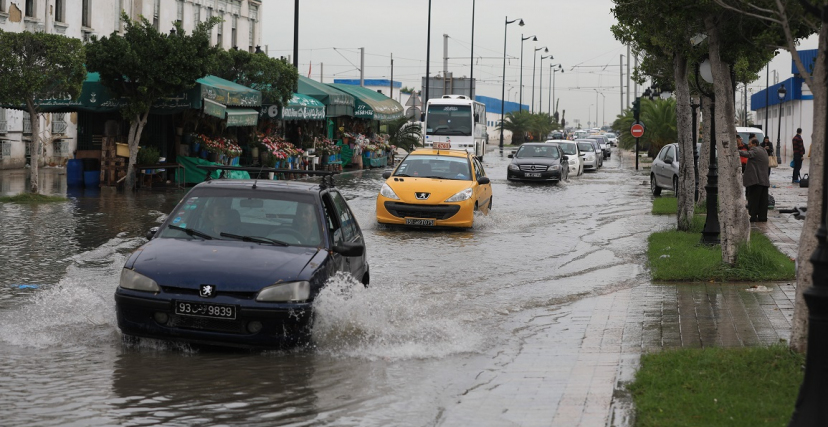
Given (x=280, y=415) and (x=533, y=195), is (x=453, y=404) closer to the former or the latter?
(x=280, y=415)

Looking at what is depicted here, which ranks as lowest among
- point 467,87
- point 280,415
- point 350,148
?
point 280,415

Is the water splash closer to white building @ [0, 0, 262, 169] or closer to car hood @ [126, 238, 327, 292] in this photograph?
car hood @ [126, 238, 327, 292]

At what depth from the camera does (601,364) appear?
785 centimetres

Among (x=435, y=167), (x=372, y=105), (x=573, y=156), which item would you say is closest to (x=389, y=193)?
(x=435, y=167)

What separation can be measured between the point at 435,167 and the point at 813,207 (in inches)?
519

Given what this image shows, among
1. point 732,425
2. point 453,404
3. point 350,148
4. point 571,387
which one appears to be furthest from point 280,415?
point 350,148

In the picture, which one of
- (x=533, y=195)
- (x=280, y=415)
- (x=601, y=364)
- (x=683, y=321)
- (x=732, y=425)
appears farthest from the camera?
(x=533, y=195)

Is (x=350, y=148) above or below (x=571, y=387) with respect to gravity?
above

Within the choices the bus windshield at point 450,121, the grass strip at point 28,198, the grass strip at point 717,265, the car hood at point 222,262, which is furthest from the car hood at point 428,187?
the bus windshield at point 450,121

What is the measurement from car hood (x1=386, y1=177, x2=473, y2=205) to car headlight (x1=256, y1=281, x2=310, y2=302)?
35.7 feet

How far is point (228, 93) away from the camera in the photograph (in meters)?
28.2

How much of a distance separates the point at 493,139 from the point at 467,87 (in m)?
44.0

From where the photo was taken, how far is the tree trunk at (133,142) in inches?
1025

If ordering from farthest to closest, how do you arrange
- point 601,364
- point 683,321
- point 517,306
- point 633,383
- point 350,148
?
point 350,148 < point 517,306 < point 683,321 < point 601,364 < point 633,383
